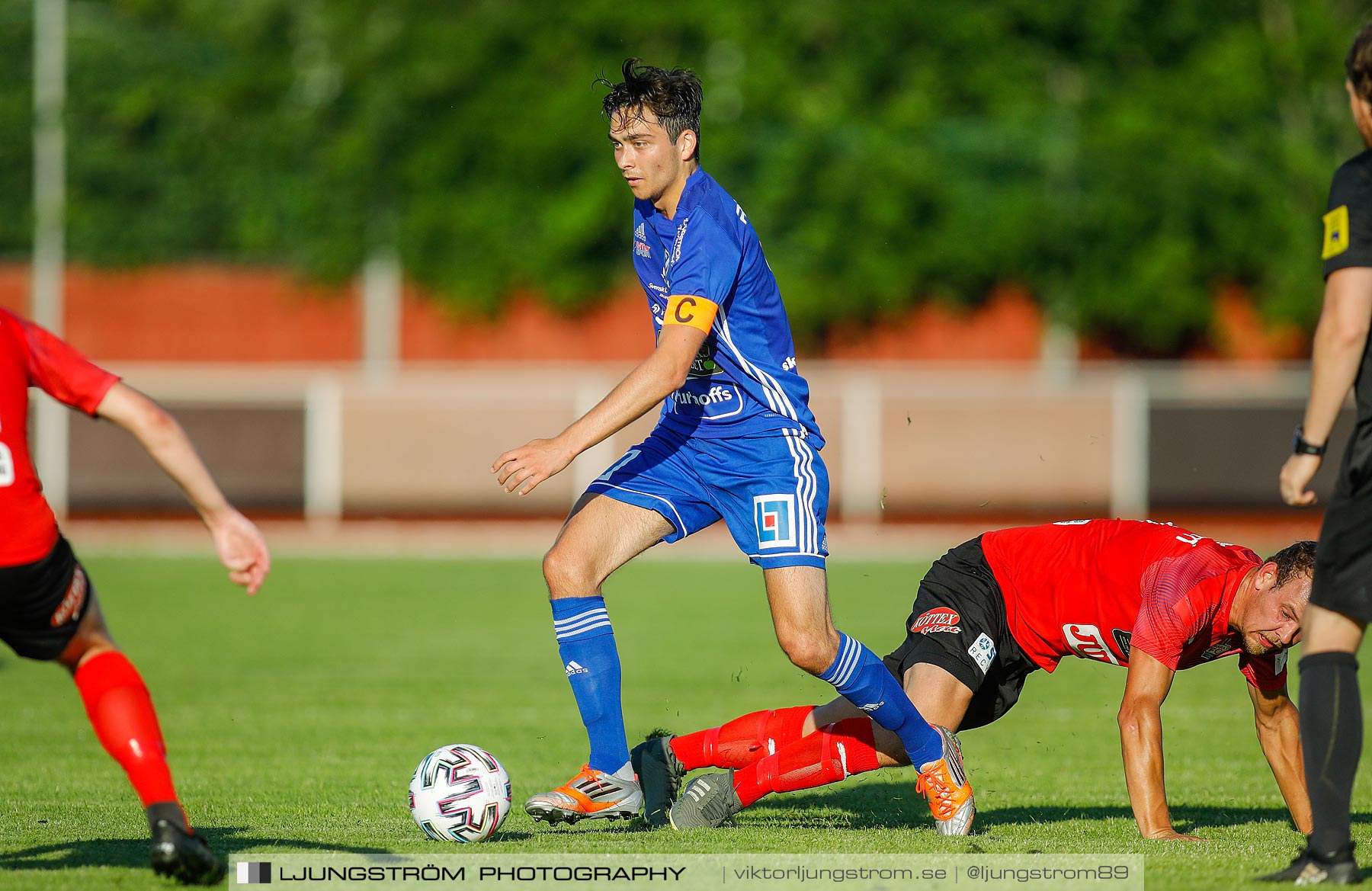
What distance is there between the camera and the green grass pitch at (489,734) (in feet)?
17.1

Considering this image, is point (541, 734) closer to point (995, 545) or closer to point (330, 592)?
point (995, 545)

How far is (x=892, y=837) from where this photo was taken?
539 centimetres

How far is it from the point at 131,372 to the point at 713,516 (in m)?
23.0

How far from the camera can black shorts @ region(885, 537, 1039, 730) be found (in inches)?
230

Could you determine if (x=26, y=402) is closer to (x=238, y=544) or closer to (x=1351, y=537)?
(x=238, y=544)

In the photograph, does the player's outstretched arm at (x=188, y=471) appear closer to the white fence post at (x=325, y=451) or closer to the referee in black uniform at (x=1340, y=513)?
the referee in black uniform at (x=1340, y=513)

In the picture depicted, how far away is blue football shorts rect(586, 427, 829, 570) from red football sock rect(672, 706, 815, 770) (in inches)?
31.6

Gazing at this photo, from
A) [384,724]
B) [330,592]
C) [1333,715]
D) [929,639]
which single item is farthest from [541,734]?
[330,592]

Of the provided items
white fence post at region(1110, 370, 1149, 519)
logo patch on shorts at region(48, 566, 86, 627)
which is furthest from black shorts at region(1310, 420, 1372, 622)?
white fence post at region(1110, 370, 1149, 519)

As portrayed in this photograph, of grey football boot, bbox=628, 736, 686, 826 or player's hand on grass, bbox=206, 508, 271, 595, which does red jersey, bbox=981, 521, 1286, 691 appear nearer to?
grey football boot, bbox=628, 736, 686, 826

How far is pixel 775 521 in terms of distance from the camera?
17.7 feet

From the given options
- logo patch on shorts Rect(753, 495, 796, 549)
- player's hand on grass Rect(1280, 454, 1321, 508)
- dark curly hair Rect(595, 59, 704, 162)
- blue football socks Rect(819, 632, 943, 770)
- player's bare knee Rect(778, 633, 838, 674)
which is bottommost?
blue football socks Rect(819, 632, 943, 770)

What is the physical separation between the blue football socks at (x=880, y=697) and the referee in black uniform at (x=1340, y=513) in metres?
1.39

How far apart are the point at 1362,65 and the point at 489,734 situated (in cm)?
550
